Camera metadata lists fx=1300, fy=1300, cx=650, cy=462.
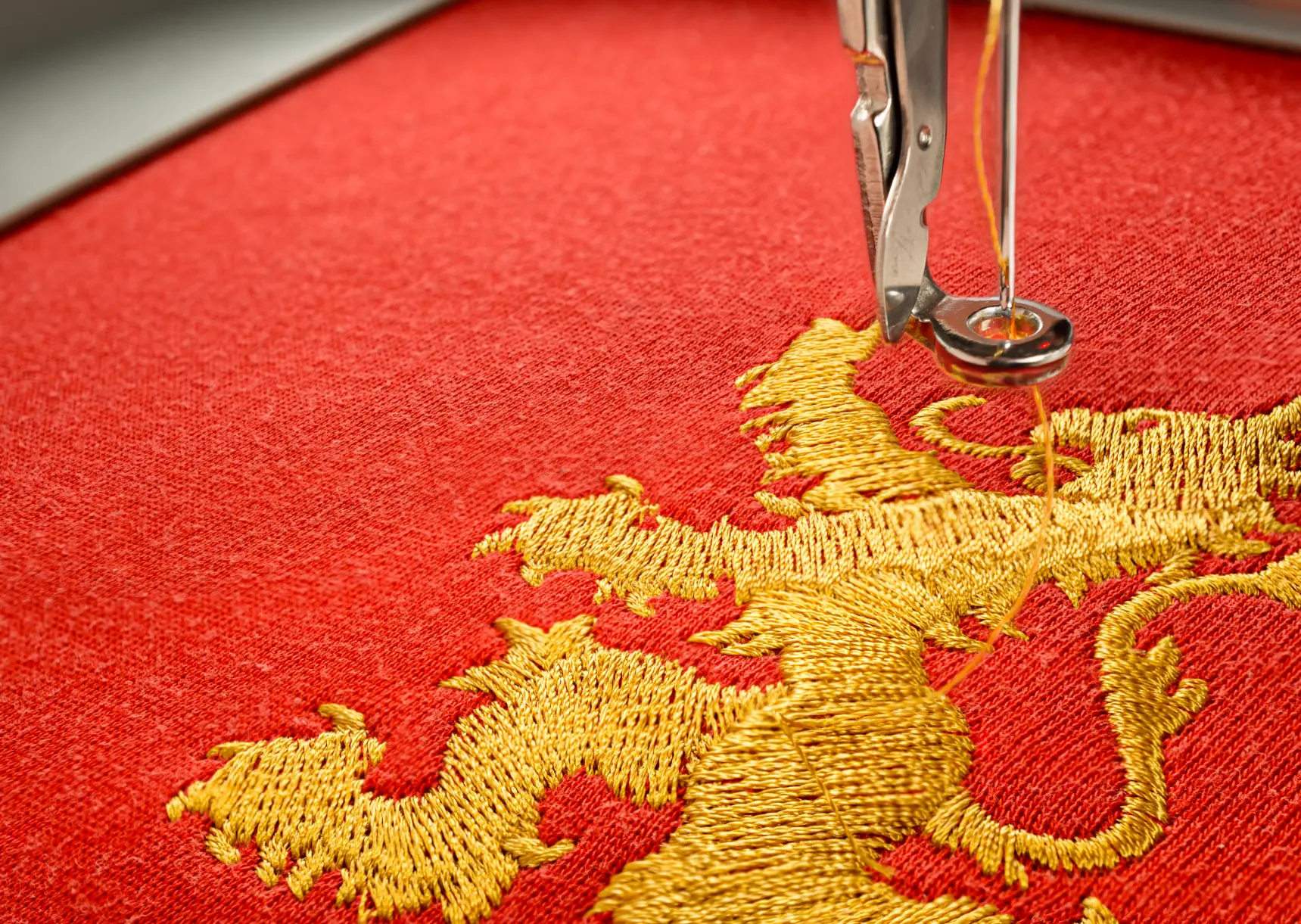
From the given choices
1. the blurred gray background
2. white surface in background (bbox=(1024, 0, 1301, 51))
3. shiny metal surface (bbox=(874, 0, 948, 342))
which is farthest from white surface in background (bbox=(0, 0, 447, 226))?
shiny metal surface (bbox=(874, 0, 948, 342))

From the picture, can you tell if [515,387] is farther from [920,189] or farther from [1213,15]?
[1213,15]

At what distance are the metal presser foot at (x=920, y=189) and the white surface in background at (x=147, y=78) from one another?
1.05m

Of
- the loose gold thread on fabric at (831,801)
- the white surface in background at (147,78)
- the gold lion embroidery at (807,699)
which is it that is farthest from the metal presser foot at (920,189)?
the white surface in background at (147,78)

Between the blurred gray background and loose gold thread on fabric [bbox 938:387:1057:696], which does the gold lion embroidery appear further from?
the blurred gray background

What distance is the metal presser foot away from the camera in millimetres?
615

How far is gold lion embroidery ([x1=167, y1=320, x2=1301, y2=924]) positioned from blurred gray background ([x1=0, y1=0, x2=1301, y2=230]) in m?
0.81

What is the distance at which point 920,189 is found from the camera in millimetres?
687

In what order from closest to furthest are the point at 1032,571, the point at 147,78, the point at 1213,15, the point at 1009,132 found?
the point at 1009,132
the point at 1032,571
the point at 1213,15
the point at 147,78

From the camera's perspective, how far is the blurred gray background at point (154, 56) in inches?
56.7

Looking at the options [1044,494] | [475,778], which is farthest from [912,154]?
[475,778]

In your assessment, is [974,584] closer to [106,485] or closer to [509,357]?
[509,357]

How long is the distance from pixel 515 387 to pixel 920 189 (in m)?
0.40

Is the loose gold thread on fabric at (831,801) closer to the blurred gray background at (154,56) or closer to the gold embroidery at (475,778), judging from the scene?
the gold embroidery at (475,778)

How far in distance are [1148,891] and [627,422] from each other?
0.47 meters
